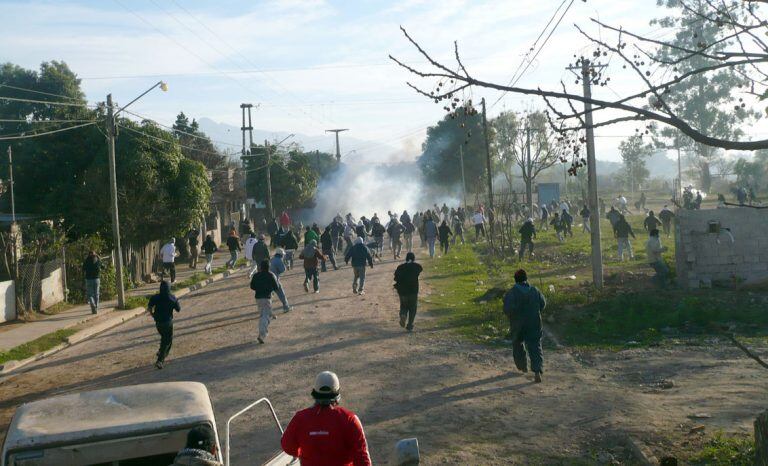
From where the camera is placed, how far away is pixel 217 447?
559cm

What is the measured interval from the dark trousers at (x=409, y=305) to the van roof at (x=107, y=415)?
1058 cm

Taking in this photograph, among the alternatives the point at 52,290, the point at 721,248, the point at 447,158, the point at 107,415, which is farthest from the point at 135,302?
the point at 447,158

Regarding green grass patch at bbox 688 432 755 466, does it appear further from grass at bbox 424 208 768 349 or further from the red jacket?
grass at bbox 424 208 768 349

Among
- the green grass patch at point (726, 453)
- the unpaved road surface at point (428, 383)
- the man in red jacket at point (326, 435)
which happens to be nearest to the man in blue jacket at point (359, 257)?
the unpaved road surface at point (428, 383)

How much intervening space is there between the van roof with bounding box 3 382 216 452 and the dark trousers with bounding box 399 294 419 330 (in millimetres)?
10577

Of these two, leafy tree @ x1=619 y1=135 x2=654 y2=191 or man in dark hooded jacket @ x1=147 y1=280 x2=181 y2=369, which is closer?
man in dark hooded jacket @ x1=147 y1=280 x2=181 y2=369

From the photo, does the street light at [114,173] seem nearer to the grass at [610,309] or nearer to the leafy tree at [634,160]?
the grass at [610,309]

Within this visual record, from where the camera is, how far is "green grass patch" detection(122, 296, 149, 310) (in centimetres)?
2458

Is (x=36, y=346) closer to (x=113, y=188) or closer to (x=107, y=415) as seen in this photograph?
(x=113, y=188)

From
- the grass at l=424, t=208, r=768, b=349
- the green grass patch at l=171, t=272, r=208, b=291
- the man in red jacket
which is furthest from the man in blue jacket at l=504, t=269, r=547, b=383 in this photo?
the green grass patch at l=171, t=272, r=208, b=291

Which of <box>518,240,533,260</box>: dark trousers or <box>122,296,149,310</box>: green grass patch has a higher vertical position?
<box>518,240,533,260</box>: dark trousers

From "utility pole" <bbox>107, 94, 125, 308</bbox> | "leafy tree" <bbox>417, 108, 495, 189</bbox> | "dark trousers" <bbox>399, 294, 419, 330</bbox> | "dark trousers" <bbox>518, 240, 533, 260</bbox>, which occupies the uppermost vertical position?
"leafy tree" <bbox>417, 108, 495, 189</bbox>

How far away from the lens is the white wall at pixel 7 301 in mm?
21656

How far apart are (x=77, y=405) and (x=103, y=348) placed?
39.6 feet
